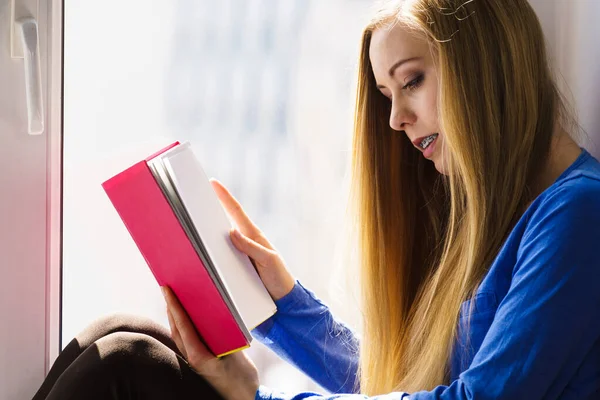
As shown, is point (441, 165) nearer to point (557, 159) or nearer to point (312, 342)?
point (557, 159)

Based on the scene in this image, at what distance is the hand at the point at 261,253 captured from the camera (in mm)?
1063

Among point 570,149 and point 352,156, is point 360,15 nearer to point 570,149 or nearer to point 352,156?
point 352,156

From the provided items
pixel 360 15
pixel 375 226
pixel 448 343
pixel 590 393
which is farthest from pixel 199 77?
pixel 590 393

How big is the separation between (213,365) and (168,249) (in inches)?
6.9

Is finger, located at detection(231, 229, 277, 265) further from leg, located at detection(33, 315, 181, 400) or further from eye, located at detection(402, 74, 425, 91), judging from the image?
eye, located at detection(402, 74, 425, 91)

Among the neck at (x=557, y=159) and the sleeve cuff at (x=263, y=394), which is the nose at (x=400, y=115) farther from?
the sleeve cuff at (x=263, y=394)

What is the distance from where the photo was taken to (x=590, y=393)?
79 cm

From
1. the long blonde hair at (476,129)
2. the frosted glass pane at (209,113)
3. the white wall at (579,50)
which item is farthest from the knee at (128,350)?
the white wall at (579,50)

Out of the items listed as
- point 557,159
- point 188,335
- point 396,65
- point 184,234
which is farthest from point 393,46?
point 188,335

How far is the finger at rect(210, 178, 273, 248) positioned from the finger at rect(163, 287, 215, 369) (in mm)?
184

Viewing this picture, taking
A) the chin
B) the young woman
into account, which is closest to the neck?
the young woman

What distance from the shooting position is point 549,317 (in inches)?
29.3

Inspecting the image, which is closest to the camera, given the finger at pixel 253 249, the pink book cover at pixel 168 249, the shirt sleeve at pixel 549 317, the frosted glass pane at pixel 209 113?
the shirt sleeve at pixel 549 317

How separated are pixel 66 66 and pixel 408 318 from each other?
2.30ft
